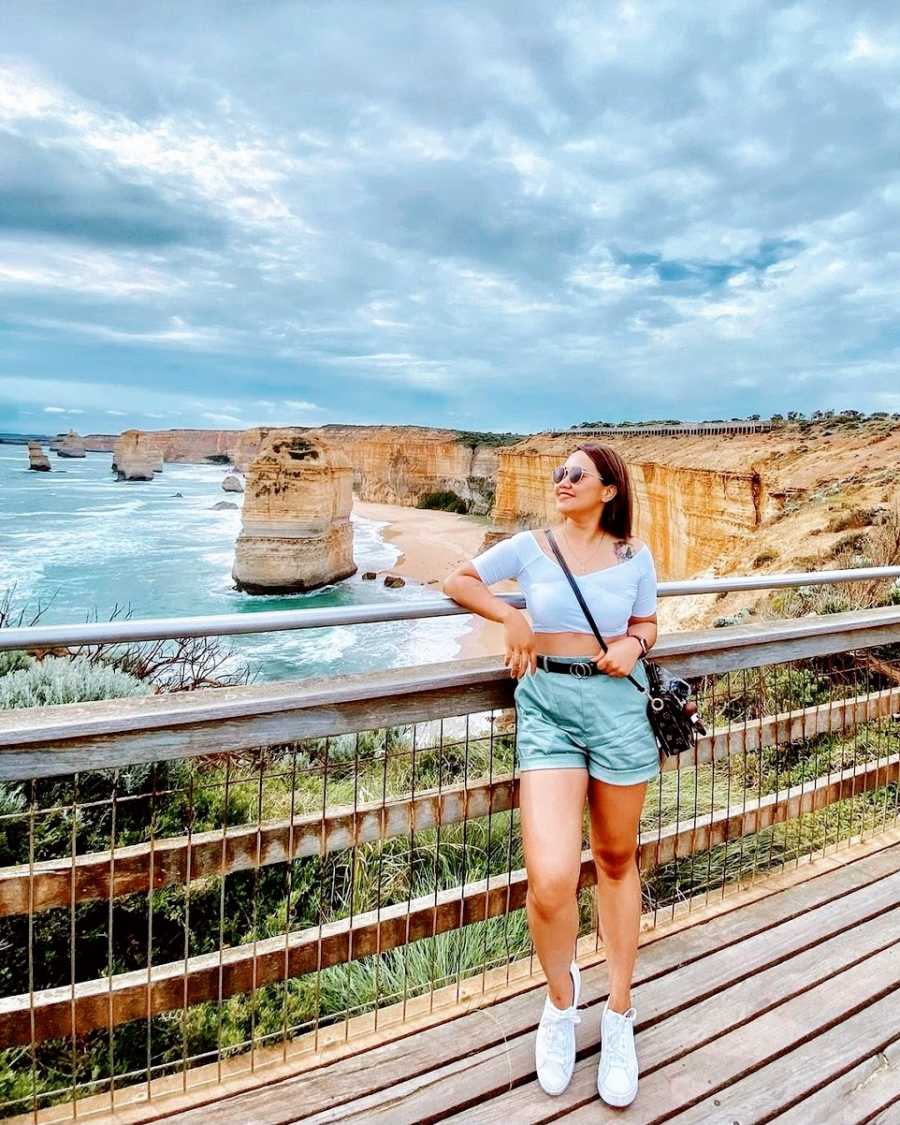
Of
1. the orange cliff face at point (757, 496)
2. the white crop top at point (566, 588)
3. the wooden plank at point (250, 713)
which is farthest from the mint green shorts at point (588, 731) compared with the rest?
the orange cliff face at point (757, 496)

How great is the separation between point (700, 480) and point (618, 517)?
870 inches

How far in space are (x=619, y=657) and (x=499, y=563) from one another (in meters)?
0.39

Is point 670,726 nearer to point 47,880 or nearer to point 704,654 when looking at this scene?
point 704,654

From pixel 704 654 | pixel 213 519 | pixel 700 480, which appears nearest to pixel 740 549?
pixel 700 480

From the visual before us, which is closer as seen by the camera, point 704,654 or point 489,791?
point 489,791

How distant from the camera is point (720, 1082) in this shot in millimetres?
1755

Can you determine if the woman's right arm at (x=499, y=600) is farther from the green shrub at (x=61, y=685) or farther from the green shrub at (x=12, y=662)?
the green shrub at (x=12, y=662)

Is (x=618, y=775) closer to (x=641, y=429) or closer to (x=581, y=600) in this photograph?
(x=581, y=600)

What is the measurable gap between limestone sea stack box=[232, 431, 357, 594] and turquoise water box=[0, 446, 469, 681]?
1.02 metres

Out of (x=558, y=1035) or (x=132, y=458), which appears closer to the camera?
(x=558, y=1035)

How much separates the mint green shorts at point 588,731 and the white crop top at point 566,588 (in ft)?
0.36

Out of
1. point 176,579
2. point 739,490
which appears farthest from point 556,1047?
point 176,579

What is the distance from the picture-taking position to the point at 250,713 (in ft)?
5.42

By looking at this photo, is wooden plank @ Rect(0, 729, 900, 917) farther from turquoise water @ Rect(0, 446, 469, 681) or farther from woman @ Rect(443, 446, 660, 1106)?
turquoise water @ Rect(0, 446, 469, 681)
